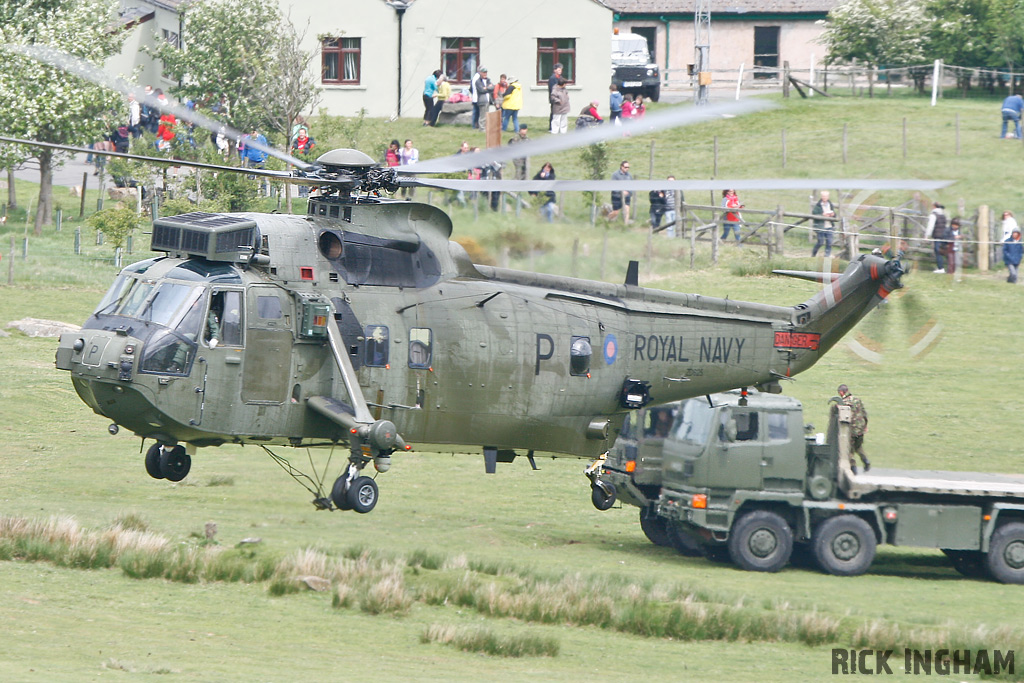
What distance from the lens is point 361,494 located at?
1655 centimetres

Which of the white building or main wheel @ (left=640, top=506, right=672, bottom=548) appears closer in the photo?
main wheel @ (left=640, top=506, right=672, bottom=548)

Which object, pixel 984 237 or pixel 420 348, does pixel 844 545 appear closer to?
pixel 420 348

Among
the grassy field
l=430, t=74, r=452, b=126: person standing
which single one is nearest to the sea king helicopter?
the grassy field

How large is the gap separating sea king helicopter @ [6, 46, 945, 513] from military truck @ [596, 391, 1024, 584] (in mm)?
5174

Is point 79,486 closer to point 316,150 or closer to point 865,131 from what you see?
point 316,150

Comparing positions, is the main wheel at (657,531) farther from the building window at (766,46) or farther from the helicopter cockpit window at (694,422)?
the building window at (766,46)

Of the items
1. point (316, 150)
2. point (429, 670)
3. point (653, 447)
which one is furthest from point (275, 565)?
point (316, 150)

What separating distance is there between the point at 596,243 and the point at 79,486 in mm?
12442

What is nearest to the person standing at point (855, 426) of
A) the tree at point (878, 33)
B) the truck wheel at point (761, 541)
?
the truck wheel at point (761, 541)

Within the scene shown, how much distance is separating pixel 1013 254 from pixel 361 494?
29380mm

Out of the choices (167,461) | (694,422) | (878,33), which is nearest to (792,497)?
(694,422)

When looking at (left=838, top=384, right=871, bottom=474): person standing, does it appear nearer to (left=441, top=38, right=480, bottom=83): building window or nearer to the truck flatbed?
the truck flatbed

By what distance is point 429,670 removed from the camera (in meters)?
21.5

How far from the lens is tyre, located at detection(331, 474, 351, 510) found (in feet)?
54.0
